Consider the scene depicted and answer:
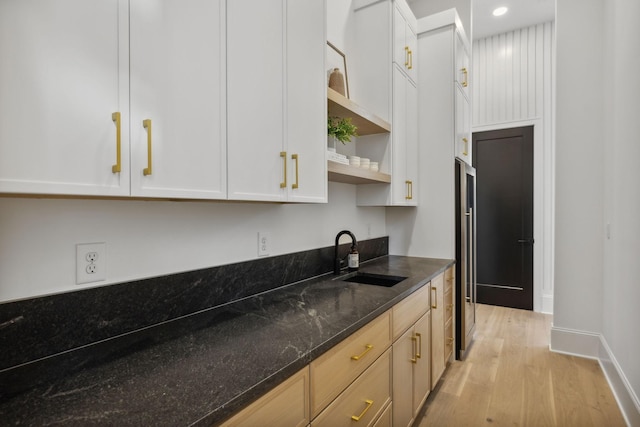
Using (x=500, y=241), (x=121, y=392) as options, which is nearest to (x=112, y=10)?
(x=121, y=392)

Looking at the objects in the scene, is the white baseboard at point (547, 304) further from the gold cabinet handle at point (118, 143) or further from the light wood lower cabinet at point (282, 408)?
the gold cabinet handle at point (118, 143)

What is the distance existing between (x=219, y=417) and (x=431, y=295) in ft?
5.76

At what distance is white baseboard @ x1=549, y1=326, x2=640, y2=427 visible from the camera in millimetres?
1988

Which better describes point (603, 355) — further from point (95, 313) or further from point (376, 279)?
point (95, 313)

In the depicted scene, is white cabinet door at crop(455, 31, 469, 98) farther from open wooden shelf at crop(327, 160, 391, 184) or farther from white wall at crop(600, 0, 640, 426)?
open wooden shelf at crop(327, 160, 391, 184)

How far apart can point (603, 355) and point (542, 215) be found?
5.95 ft

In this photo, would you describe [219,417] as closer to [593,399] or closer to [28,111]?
[28,111]

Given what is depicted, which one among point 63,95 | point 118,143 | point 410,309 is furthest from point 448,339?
point 63,95

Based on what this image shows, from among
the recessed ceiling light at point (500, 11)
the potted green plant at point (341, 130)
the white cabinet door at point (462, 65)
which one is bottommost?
the potted green plant at point (341, 130)

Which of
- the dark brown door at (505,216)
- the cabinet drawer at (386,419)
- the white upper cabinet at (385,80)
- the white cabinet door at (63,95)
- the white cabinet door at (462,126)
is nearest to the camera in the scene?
the white cabinet door at (63,95)

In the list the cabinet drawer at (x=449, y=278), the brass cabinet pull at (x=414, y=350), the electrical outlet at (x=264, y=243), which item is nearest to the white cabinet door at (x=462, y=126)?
the cabinet drawer at (x=449, y=278)

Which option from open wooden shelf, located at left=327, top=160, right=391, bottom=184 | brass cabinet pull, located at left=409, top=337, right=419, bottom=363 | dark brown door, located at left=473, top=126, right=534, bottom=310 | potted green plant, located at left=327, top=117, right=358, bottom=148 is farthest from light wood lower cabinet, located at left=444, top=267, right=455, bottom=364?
dark brown door, located at left=473, top=126, right=534, bottom=310

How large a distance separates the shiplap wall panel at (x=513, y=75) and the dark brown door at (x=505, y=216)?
0.87 feet

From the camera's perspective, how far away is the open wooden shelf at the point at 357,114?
6.17 ft
